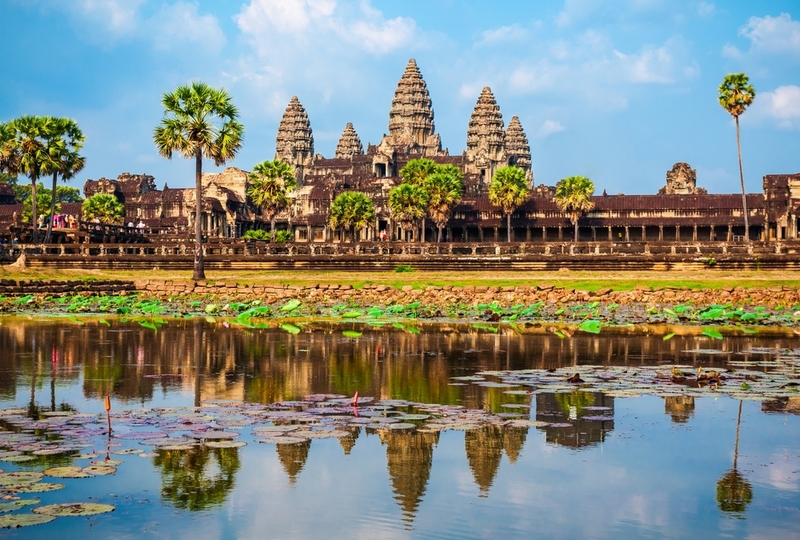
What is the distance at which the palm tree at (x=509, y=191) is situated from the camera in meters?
110

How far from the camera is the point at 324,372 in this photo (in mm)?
20500

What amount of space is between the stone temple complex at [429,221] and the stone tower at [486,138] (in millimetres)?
167

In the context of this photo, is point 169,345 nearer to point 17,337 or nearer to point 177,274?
point 17,337

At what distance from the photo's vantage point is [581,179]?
109250mm

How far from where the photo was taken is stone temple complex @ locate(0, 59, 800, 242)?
4328 inches

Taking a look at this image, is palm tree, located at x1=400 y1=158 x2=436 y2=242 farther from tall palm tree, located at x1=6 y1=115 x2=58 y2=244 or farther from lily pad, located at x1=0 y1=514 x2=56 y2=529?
lily pad, located at x1=0 y1=514 x2=56 y2=529

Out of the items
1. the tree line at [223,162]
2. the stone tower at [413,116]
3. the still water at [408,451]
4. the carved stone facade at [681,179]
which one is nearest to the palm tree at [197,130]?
the tree line at [223,162]

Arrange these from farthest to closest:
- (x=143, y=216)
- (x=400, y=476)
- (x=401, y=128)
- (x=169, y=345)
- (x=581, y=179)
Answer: (x=401, y=128)
(x=143, y=216)
(x=581, y=179)
(x=169, y=345)
(x=400, y=476)

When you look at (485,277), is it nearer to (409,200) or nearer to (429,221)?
(409,200)

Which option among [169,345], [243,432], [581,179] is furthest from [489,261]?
[581,179]

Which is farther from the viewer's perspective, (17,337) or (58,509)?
(17,337)

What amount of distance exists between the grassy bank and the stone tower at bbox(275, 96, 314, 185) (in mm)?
135644

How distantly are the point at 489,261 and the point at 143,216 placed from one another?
4164 inches

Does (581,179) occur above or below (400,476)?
above
